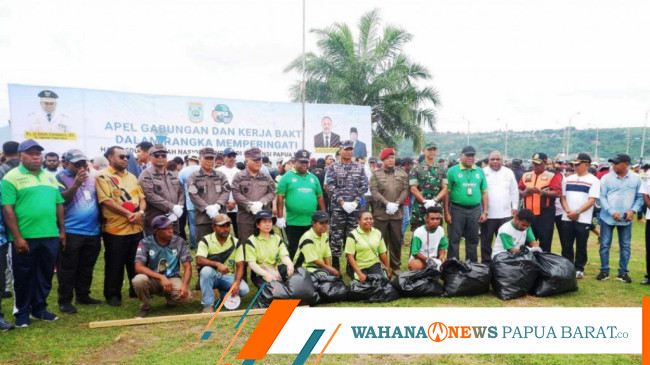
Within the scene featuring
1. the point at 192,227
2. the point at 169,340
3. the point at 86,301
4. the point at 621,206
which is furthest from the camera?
the point at 192,227

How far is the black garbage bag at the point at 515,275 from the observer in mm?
4938

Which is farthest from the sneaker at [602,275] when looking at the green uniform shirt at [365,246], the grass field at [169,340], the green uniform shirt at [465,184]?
the green uniform shirt at [365,246]

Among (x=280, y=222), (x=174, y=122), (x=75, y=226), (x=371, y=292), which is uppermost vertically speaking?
(x=174, y=122)

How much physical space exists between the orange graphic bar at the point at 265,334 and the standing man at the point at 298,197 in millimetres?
1830

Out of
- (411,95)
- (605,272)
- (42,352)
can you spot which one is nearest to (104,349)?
(42,352)

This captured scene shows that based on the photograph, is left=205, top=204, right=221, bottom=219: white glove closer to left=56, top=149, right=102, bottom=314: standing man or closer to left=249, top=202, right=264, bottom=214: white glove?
left=249, top=202, right=264, bottom=214: white glove

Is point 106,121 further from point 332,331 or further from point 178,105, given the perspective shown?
point 332,331

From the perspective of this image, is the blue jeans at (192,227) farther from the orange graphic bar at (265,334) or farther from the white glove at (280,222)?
the orange graphic bar at (265,334)

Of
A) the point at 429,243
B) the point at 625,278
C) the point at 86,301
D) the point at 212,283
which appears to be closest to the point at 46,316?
the point at 86,301

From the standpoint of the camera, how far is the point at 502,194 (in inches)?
246

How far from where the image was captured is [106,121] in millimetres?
11039

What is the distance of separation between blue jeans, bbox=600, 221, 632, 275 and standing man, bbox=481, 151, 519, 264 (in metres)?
1.22

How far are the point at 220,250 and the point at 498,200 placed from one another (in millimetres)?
4057

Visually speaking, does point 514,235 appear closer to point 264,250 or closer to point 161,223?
point 264,250
